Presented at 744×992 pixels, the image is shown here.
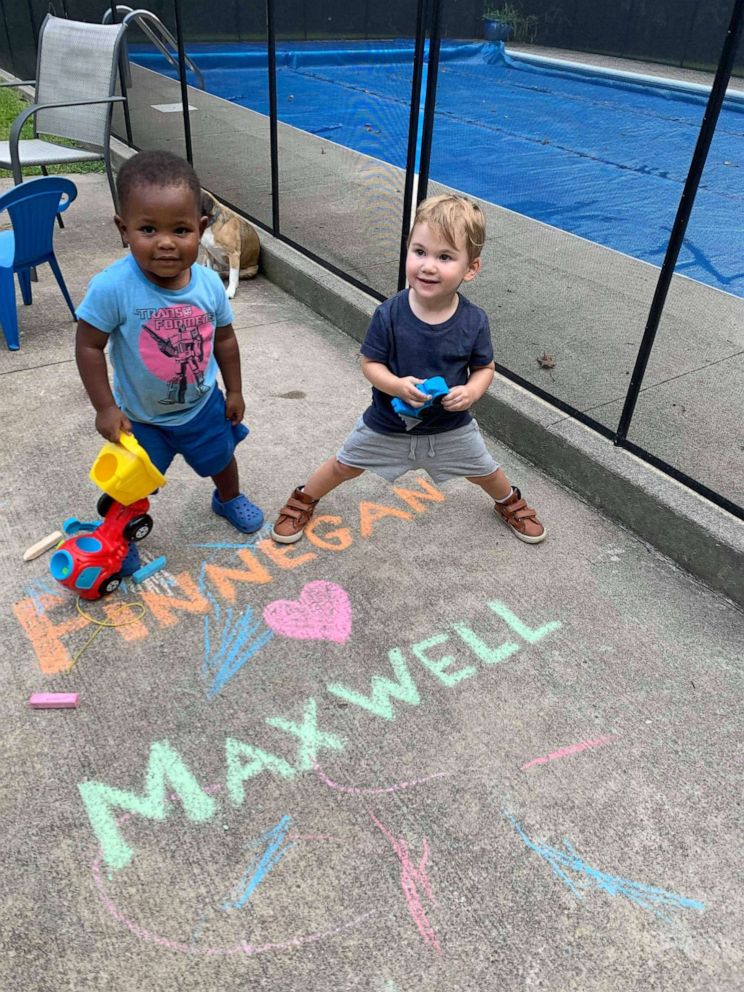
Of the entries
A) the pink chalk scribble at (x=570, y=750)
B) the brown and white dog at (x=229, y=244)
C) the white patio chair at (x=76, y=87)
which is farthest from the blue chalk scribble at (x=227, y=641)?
the white patio chair at (x=76, y=87)

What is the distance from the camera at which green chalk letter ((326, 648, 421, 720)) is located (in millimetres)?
2145

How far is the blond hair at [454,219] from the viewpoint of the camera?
214 cm

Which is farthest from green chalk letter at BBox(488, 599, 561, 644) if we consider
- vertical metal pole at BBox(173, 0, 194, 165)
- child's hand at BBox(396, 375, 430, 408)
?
vertical metal pole at BBox(173, 0, 194, 165)

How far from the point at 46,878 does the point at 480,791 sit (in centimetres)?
108

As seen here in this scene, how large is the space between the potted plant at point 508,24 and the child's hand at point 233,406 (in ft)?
19.8

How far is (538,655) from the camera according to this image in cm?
236

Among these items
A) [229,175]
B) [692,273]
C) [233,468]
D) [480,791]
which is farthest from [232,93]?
[480,791]

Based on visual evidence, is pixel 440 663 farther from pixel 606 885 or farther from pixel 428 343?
pixel 428 343

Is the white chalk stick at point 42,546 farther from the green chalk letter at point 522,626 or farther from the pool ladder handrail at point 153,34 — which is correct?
the pool ladder handrail at point 153,34

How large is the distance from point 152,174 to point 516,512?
1.73m

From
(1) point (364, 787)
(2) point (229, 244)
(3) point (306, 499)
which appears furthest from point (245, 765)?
(2) point (229, 244)

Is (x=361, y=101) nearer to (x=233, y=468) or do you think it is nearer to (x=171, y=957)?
(x=233, y=468)

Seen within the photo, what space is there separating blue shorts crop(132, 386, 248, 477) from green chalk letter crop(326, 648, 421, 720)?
35.9 inches

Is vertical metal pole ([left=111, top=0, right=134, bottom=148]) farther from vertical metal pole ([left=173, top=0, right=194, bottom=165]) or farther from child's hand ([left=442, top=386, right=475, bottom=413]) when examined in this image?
child's hand ([left=442, top=386, right=475, bottom=413])
